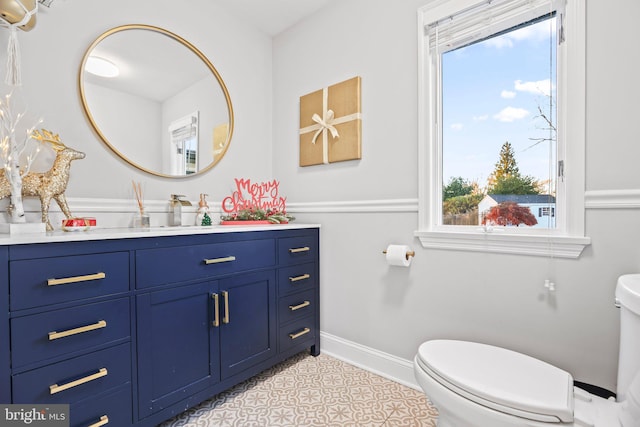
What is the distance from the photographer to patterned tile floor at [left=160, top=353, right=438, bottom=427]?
4.73 ft

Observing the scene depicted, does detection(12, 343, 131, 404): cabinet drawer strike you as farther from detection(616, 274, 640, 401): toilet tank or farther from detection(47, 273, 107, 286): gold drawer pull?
detection(616, 274, 640, 401): toilet tank

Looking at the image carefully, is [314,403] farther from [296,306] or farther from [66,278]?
[66,278]

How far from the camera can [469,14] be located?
1.57 m

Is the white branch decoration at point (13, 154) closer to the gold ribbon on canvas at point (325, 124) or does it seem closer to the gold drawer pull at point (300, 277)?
the gold drawer pull at point (300, 277)

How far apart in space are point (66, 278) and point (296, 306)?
47.6 inches

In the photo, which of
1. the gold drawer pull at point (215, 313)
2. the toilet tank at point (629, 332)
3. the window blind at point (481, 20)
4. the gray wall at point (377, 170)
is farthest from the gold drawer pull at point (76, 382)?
the window blind at point (481, 20)

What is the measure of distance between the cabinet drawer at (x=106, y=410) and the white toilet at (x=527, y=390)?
115 cm

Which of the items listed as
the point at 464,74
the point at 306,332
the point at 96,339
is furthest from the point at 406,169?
the point at 96,339

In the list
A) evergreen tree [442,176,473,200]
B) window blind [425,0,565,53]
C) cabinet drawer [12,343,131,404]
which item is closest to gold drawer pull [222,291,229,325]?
cabinet drawer [12,343,131,404]

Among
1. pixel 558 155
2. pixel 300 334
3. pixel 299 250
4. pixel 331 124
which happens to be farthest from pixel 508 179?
pixel 300 334

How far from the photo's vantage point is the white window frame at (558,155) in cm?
126

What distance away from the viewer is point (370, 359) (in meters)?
1.92

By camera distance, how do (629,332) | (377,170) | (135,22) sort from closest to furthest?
(629,332) → (135,22) → (377,170)

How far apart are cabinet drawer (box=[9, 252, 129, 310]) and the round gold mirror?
766mm
